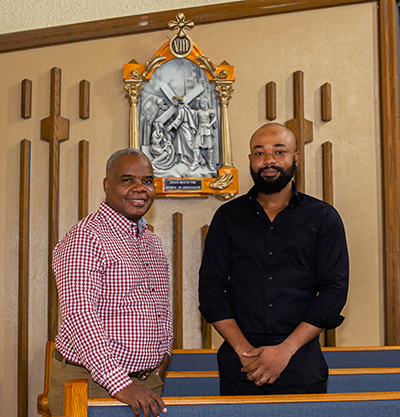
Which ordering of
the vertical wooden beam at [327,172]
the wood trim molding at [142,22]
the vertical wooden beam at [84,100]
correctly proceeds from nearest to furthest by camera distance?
the vertical wooden beam at [327,172]
the wood trim molding at [142,22]
the vertical wooden beam at [84,100]

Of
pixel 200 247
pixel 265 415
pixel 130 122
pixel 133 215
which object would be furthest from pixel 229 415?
pixel 130 122

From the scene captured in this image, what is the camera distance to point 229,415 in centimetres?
158

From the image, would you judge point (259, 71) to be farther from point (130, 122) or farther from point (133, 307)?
point (133, 307)

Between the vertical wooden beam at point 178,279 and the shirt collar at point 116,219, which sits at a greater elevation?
the shirt collar at point 116,219

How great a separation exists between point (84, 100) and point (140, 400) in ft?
7.49

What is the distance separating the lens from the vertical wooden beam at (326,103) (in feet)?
10.4

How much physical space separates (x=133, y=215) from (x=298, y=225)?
0.69 metres

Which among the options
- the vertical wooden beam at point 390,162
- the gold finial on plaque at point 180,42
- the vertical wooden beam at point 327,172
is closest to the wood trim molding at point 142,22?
the gold finial on plaque at point 180,42

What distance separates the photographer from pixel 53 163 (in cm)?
334

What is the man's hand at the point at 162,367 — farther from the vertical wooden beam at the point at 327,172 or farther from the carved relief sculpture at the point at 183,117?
the vertical wooden beam at the point at 327,172

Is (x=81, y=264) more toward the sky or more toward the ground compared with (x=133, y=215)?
more toward the ground

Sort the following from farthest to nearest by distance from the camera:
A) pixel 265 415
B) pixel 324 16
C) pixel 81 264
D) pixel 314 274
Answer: pixel 324 16, pixel 314 274, pixel 81 264, pixel 265 415

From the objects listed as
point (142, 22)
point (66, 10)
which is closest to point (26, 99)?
point (66, 10)

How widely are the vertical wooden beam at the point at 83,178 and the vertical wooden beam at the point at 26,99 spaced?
462 mm
